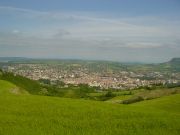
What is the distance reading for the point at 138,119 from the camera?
2334 centimetres

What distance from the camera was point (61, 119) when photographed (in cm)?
2288

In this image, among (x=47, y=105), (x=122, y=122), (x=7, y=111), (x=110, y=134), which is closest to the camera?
(x=110, y=134)

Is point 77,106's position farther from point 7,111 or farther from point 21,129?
point 21,129

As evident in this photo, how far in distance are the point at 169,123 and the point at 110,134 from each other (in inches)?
192

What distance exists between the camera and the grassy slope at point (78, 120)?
20.6 metres

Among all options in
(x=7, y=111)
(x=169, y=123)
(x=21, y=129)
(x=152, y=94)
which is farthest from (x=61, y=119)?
(x=152, y=94)

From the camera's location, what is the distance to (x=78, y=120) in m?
23.0

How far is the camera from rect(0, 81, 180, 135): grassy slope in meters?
20.6

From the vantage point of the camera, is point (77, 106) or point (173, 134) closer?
point (173, 134)

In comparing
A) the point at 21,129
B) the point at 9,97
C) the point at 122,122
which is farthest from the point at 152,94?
the point at 21,129

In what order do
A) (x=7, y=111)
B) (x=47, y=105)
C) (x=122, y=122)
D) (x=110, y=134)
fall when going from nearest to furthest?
(x=110, y=134), (x=122, y=122), (x=7, y=111), (x=47, y=105)

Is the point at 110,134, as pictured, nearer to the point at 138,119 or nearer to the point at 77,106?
the point at 138,119

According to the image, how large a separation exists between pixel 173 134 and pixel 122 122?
3.64m

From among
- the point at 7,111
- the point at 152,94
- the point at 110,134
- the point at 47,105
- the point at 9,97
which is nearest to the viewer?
the point at 110,134
